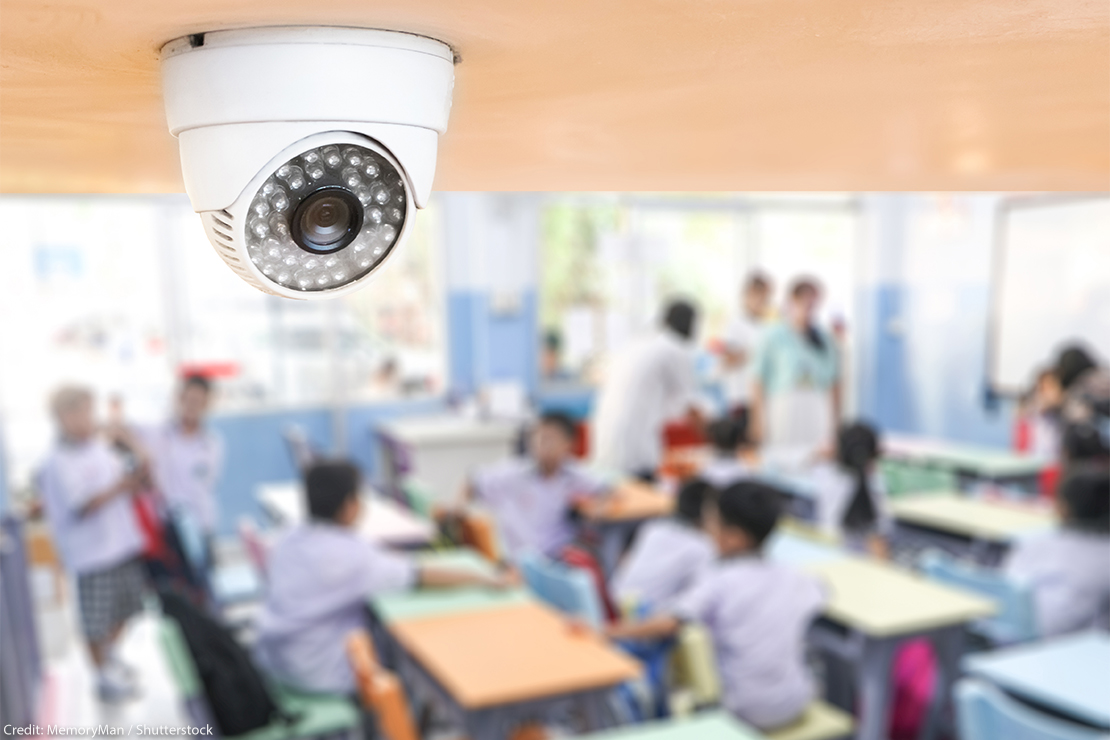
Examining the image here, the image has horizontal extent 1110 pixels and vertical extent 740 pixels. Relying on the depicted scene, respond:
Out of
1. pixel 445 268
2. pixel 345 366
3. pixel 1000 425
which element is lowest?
pixel 1000 425

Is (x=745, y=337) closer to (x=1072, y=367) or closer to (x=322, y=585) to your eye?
(x=1072, y=367)

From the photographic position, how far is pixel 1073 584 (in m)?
3.29

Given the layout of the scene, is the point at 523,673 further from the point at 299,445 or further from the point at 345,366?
the point at 345,366

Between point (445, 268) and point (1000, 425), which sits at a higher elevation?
point (445, 268)

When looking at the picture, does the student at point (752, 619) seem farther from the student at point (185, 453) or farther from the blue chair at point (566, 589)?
the student at point (185, 453)

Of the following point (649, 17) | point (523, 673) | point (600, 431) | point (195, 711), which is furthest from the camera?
point (600, 431)

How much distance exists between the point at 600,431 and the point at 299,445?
7.00 ft

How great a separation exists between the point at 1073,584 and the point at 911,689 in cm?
66

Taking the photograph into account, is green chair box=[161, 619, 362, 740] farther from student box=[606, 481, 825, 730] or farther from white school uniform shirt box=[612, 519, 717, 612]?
white school uniform shirt box=[612, 519, 717, 612]

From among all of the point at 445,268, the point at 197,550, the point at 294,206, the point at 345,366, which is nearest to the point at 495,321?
the point at 445,268

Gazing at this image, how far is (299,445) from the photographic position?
629 cm

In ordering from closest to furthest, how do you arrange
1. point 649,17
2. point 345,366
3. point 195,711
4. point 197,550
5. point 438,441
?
point 649,17, point 195,711, point 197,550, point 438,441, point 345,366

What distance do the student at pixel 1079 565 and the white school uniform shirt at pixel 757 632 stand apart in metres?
1.00

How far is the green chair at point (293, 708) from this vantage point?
2.88 meters
